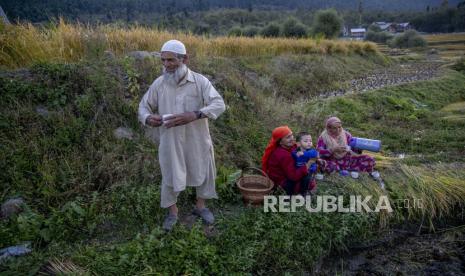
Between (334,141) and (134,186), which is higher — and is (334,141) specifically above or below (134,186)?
above

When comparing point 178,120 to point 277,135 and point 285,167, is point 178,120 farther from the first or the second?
point 285,167

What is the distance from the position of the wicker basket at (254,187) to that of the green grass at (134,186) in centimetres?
16

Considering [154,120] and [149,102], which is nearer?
[154,120]

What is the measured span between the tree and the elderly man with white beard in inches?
962

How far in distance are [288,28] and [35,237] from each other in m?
26.1

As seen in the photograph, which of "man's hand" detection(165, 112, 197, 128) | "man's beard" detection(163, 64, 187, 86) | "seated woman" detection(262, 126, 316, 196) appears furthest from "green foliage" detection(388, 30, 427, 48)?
"man's hand" detection(165, 112, 197, 128)

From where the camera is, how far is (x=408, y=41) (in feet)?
130

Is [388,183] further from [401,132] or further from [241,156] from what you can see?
[401,132]

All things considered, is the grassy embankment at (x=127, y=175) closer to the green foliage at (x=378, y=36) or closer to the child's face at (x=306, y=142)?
the child's face at (x=306, y=142)

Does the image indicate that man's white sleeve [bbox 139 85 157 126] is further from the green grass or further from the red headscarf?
the red headscarf

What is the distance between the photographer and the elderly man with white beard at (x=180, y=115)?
3.01m

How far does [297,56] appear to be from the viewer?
13297 mm

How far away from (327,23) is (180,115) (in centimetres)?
2545

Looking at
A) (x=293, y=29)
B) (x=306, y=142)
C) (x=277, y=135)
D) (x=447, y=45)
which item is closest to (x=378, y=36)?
(x=447, y=45)
